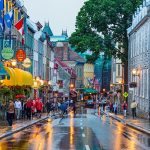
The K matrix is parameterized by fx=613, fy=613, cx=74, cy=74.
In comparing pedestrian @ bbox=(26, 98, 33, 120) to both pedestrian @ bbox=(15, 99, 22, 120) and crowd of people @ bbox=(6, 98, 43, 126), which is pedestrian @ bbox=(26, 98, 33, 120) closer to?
crowd of people @ bbox=(6, 98, 43, 126)

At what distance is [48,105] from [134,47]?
485 inches

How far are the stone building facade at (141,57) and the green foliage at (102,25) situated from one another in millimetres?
3000

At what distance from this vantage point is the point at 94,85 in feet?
557

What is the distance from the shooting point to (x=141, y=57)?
62938 millimetres

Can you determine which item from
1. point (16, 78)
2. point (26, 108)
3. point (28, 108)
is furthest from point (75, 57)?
point (16, 78)

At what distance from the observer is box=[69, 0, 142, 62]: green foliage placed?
74.1 m

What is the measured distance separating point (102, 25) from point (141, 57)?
13485 mm

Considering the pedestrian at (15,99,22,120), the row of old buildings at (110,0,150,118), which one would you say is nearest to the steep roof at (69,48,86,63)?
the row of old buildings at (110,0,150,118)

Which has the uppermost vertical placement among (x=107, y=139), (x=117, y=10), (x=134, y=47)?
(x=117, y=10)

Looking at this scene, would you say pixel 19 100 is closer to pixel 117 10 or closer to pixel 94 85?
pixel 117 10

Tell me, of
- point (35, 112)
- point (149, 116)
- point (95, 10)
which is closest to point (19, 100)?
point (35, 112)

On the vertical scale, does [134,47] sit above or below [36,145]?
above

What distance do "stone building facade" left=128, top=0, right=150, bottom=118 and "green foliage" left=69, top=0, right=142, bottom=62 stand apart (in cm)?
300

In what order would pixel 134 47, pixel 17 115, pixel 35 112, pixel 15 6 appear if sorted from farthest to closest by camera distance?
pixel 134 47
pixel 15 6
pixel 35 112
pixel 17 115
